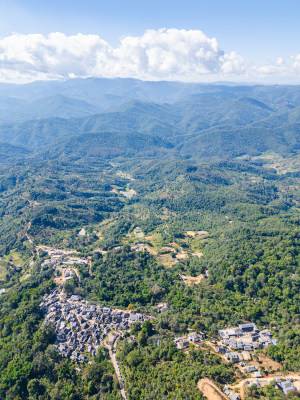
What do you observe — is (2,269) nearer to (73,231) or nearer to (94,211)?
(73,231)

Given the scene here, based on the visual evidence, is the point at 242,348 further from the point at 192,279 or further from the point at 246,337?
the point at 192,279

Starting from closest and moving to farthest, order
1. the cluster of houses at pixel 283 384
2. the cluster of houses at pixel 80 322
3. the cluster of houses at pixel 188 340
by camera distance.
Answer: the cluster of houses at pixel 283 384, the cluster of houses at pixel 188 340, the cluster of houses at pixel 80 322

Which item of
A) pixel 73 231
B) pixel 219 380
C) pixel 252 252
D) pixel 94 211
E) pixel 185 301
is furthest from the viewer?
pixel 94 211

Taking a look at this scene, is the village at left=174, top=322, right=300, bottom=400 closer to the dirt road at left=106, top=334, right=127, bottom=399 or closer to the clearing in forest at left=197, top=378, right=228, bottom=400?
the clearing in forest at left=197, top=378, right=228, bottom=400

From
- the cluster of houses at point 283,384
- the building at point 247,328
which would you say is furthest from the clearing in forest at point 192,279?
the cluster of houses at point 283,384

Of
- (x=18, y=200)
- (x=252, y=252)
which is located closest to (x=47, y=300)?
(x=252, y=252)

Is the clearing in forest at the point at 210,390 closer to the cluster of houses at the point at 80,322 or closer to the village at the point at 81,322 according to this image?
the village at the point at 81,322
